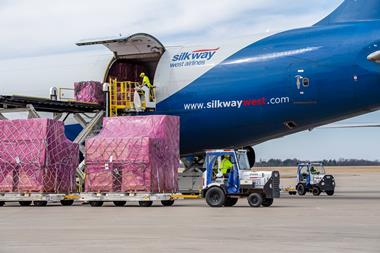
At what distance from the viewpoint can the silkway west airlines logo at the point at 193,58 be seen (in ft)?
100

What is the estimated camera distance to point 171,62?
31688 millimetres

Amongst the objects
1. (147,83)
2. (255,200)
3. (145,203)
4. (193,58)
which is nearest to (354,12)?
(193,58)

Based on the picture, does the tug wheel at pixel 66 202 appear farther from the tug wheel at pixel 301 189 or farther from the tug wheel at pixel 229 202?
the tug wheel at pixel 301 189

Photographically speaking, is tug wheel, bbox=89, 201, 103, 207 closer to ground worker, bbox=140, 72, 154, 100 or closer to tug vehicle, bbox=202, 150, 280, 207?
tug vehicle, bbox=202, 150, 280, 207

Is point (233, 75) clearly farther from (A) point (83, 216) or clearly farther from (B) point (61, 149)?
(A) point (83, 216)

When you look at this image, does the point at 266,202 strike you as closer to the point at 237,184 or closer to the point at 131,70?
the point at 237,184

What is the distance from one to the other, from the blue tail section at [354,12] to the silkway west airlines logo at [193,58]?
4.80 metres

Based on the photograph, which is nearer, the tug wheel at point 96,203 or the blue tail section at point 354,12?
the tug wheel at point 96,203

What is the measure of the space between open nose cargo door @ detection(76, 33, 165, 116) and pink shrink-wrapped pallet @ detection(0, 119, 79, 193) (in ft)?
14.3

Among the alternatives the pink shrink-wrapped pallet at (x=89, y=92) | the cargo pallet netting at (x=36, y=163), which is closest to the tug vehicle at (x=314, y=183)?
the pink shrink-wrapped pallet at (x=89, y=92)

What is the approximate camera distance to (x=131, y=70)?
110 feet

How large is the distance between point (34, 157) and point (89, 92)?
5570 millimetres

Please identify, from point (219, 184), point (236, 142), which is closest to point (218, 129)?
point (236, 142)

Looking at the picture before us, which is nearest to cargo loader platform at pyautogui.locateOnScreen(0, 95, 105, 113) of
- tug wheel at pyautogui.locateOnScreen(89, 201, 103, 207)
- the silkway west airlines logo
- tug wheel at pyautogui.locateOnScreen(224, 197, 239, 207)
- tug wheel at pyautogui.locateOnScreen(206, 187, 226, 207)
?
the silkway west airlines logo
